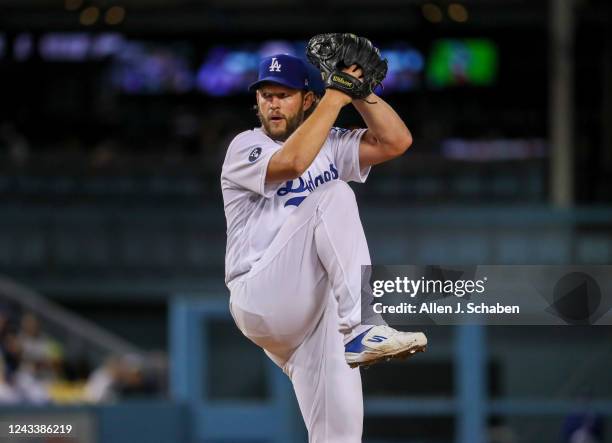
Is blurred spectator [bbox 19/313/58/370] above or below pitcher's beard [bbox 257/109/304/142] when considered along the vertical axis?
above

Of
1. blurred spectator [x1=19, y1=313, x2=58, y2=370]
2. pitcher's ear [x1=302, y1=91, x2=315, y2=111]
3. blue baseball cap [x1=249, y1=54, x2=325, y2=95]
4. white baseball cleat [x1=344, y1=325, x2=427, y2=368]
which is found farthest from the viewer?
blurred spectator [x1=19, y1=313, x2=58, y2=370]

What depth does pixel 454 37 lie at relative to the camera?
14.2 metres

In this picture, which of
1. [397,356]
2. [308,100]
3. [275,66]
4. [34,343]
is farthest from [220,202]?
[397,356]

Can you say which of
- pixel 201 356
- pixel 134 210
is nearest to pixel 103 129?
pixel 134 210

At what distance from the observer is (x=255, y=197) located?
3.30m

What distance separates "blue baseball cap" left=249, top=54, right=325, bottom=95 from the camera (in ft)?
10.4

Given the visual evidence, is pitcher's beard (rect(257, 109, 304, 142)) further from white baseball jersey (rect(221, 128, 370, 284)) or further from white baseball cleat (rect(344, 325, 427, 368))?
white baseball cleat (rect(344, 325, 427, 368))

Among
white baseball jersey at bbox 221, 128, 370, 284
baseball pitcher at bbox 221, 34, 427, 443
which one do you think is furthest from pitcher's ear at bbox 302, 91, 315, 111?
white baseball jersey at bbox 221, 128, 370, 284

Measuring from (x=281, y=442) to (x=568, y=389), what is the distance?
5.25ft

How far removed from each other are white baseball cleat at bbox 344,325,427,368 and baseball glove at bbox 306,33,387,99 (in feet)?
2.04

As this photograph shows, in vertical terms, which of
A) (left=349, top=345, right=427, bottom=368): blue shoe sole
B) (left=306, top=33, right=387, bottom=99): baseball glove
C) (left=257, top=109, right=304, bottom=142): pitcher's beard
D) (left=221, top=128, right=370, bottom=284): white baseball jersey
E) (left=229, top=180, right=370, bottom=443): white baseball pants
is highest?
(left=306, top=33, right=387, bottom=99): baseball glove

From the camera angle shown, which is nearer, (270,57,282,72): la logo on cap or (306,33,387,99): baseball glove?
(306,33,387,99): baseball glove

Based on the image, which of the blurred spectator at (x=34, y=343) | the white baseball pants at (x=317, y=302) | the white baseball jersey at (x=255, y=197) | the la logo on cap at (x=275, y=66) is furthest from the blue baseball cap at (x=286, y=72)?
the blurred spectator at (x=34, y=343)

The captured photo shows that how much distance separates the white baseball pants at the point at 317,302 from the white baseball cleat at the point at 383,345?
0.15 feet
